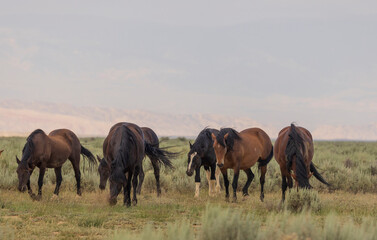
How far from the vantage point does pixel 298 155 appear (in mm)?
10984

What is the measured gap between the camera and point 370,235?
18.5 feet

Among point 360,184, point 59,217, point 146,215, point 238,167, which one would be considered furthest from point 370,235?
point 360,184

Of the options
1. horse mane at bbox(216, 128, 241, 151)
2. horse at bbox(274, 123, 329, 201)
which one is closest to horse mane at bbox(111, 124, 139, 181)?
horse mane at bbox(216, 128, 241, 151)

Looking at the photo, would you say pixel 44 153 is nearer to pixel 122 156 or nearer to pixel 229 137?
pixel 122 156

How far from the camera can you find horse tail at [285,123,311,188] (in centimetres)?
1080

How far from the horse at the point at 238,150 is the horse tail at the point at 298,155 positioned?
2.02 m

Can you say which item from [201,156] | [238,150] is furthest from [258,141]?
[201,156]

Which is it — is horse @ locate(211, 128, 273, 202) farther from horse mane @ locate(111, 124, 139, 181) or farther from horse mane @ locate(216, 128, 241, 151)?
horse mane @ locate(111, 124, 139, 181)

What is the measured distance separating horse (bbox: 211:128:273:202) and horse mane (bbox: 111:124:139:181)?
2.47m

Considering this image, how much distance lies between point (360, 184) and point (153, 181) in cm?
795

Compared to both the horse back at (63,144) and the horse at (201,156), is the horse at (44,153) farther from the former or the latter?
the horse at (201,156)

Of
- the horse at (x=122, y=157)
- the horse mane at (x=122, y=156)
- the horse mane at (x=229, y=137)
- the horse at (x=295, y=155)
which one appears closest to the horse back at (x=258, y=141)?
the horse mane at (x=229, y=137)

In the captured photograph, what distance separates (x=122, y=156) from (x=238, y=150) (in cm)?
414

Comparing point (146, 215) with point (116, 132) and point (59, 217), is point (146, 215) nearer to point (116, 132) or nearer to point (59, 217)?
point (59, 217)
